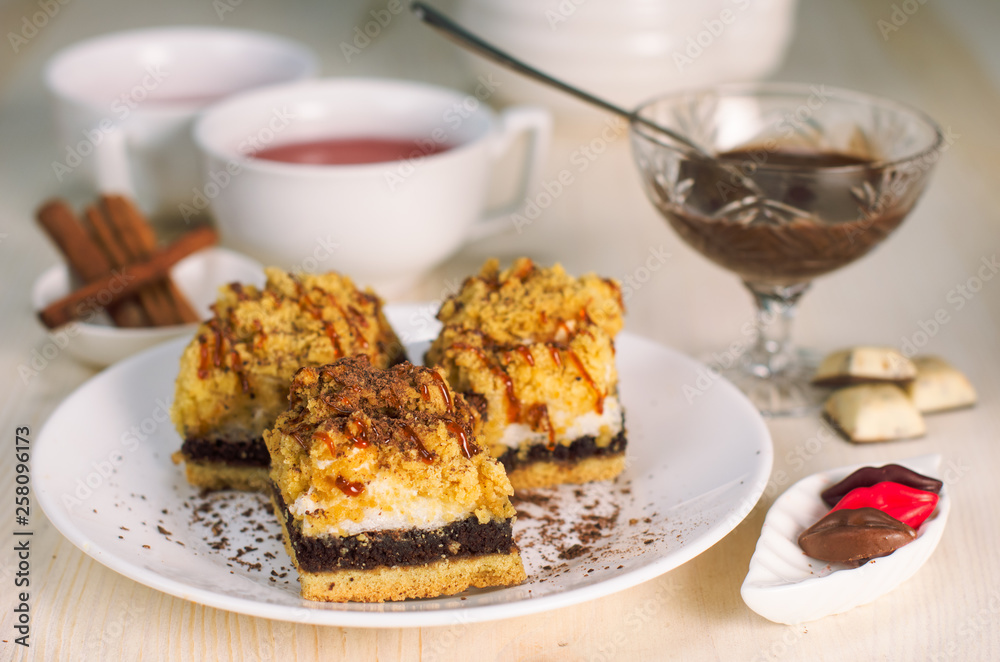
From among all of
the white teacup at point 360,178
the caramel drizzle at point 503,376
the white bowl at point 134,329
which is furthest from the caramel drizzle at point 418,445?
the white teacup at point 360,178

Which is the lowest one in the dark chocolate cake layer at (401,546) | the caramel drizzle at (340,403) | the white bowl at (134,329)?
the white bowl at (134,329)

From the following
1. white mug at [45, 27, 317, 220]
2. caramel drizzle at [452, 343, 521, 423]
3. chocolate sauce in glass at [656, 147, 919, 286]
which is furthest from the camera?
white mug at [45, 27, 317, 220]

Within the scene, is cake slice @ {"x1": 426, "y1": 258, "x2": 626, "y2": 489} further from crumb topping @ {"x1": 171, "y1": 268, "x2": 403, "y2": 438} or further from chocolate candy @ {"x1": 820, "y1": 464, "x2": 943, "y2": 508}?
chocolate candy @ {"x1": 820, "y1": 464, "x2": 943, "y2": 508}

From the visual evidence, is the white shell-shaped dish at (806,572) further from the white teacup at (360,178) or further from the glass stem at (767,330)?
the white teacup at (360,178)

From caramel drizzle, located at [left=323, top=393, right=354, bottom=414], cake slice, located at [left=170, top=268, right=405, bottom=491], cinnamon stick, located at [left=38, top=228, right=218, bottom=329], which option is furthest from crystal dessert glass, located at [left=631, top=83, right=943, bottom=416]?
cinnamon stick, located at [left=38, top=228, right=218, bottom=329]

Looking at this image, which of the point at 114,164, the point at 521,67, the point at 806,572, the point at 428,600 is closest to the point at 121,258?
the point at 114,164

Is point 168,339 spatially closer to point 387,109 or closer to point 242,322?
point 242,322
